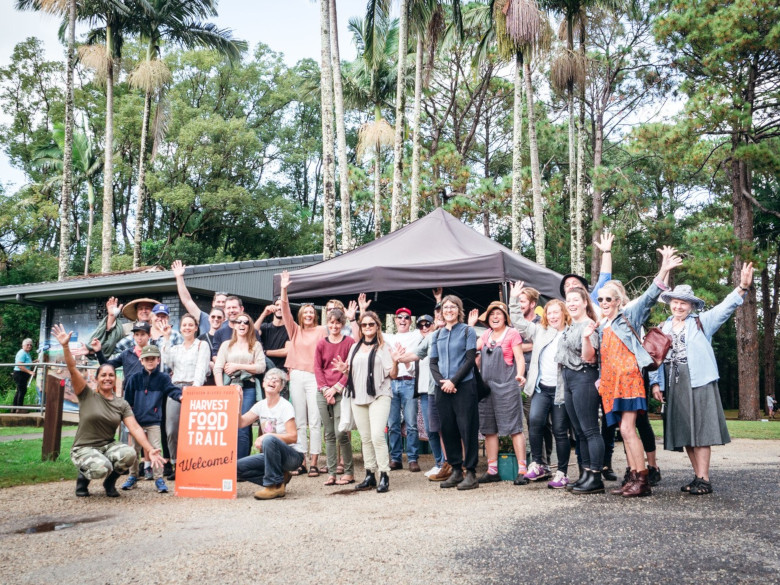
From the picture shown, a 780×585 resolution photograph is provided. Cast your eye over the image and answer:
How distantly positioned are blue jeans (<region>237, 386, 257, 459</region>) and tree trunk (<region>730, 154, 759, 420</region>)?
15481 millimetres

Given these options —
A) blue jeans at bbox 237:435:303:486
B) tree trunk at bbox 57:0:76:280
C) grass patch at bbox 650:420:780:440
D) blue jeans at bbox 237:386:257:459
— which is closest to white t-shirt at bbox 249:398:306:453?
blue jeans at bbox 237:435:303:486

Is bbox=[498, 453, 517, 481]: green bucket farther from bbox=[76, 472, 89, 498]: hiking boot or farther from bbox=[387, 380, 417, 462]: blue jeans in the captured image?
bbox=[76, 472, 89, 498]: hiking boot

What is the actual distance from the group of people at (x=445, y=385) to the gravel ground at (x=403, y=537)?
0.36 m

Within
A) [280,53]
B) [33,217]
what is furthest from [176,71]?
[33,217]

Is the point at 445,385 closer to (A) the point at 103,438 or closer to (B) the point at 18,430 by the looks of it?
(A) the point at 103,438

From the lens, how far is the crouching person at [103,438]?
6.06m

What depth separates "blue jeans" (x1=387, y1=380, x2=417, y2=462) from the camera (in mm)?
8164

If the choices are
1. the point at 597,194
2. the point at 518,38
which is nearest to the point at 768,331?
the point at 597,194

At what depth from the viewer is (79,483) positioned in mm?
6242

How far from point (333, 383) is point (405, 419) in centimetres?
155

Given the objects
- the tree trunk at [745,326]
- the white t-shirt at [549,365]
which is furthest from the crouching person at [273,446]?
the tree trunk at [745,326]

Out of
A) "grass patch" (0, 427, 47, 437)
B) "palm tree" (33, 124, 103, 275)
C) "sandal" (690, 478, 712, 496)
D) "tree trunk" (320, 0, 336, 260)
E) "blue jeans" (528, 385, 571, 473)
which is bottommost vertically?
"grass patch" (0, 427, 47, 437)

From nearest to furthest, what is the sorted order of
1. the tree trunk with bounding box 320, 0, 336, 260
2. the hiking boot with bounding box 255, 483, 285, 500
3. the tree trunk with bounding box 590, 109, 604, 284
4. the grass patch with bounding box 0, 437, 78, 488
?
the hiking boot with bounding box 255, 483, 285, 500, the grass patch with bounding box 0, 437, 78, 488, the tree trunk with bounding box 320, 0, 336, 260, the tree trunk with bounding box 590, 109, 604, 284

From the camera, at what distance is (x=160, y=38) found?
2434 centimetres
